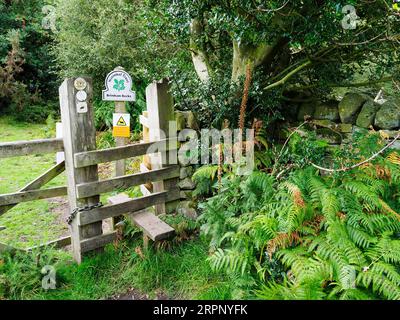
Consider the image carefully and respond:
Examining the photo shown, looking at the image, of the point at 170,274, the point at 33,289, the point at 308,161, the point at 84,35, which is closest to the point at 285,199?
the point at 308,161

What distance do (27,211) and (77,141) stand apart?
9.82 ft

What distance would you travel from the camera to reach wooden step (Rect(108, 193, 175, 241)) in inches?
165

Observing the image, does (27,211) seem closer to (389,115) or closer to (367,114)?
(367,114)

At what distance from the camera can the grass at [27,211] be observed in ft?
17.7

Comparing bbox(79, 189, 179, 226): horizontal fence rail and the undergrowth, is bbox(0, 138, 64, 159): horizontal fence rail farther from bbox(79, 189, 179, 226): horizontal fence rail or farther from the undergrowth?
the undergrowth

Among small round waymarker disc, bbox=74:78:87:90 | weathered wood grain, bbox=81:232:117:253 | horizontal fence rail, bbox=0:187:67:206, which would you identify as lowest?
weathered wood grain, bbox=81:232:117:253

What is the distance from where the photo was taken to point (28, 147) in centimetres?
400

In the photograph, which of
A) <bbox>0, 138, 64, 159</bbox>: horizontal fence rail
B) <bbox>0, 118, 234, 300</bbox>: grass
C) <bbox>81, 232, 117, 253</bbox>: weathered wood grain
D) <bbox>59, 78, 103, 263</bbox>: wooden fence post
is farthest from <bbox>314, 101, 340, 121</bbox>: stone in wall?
<bbox>0, 138, 64, 159</bbox>: horizontal fence rail

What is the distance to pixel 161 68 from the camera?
7.11 meters

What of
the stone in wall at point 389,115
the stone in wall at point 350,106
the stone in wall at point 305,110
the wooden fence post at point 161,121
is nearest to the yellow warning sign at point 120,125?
the wooden fence post at point 161,121

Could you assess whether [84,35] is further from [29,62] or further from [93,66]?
[29,62]

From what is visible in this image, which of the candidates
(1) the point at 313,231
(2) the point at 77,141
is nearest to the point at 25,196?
(2) the point at 77,141

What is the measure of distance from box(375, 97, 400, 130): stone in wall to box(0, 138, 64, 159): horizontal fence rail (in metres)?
4.03
